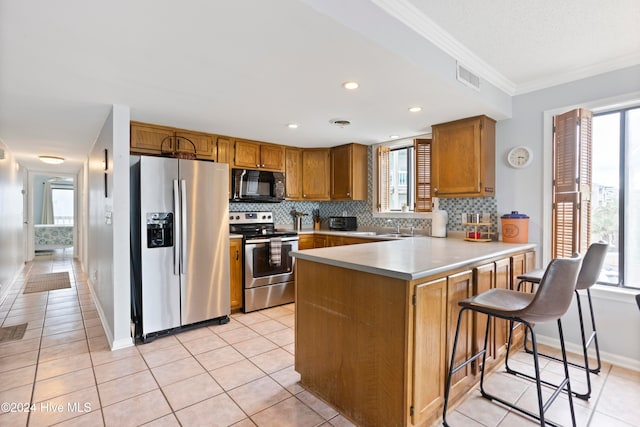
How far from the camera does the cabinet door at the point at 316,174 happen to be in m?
4.83

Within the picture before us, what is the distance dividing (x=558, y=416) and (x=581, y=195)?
5.61 ft

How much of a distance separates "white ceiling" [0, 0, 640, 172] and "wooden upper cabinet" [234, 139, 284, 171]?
80 centimetres

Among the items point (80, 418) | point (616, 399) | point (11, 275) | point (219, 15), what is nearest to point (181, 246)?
point (80, 418)

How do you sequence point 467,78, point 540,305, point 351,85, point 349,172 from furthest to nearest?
point 349,172 < point 467,78 < point 351,85 < point 540,305

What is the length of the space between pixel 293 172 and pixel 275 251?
138 centimetres

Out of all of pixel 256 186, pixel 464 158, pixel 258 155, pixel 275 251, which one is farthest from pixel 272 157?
pixel 464 158

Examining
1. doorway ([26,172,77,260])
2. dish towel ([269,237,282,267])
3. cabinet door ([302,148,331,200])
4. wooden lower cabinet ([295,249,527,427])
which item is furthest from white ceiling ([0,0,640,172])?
doorway ([26,172,77,260])

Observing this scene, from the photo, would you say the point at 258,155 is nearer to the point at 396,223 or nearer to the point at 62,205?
the point at 396,223

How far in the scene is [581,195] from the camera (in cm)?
262

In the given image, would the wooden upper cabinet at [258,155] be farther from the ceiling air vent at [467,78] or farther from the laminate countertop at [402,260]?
the ceiling air vent at [467,78]

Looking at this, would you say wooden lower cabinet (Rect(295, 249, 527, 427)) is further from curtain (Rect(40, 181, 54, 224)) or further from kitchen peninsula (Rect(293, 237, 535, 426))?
curtain (Rect(40, 181, 54, 224))

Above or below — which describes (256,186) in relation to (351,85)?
below

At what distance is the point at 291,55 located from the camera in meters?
1.89

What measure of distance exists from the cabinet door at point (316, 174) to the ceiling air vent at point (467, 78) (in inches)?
100.0
